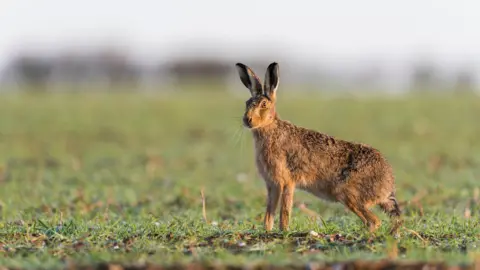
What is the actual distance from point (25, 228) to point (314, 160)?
285cm

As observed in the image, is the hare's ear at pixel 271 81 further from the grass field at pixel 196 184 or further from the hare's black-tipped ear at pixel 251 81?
the grass field at pixel 196 184

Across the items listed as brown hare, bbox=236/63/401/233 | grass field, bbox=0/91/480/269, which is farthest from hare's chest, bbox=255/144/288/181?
grass field, bbox=0/91/480/269

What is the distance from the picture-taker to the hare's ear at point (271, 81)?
8258 mm

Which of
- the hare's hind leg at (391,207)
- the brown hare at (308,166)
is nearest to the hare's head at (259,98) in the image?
the brown hare at (308,166)

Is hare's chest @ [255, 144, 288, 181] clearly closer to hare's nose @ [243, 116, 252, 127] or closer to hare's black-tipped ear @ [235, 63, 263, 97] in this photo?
hare's nose @ [243, 116, 252, 127]

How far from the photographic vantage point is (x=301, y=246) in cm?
704

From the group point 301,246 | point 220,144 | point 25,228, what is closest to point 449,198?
point 301,246

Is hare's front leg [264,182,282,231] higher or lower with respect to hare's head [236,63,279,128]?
lower

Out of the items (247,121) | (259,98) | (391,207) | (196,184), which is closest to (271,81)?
(259,98)

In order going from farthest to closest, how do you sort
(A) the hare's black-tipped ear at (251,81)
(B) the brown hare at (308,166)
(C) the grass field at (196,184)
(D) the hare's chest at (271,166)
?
(A) the hare's black-tipped ear at (251,81) < (D) the hare's chest at (271,166) < (B) the brown hare at (308,166) < (C) the grass field at (196,184)

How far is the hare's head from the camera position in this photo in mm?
8305

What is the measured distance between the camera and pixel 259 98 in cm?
842

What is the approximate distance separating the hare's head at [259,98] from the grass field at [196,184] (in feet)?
1.21

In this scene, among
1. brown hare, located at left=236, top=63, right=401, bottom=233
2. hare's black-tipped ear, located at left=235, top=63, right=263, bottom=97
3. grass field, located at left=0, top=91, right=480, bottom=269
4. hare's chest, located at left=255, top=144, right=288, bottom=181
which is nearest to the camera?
grass field, located at left=0, top=91, right=480, bottom=269
